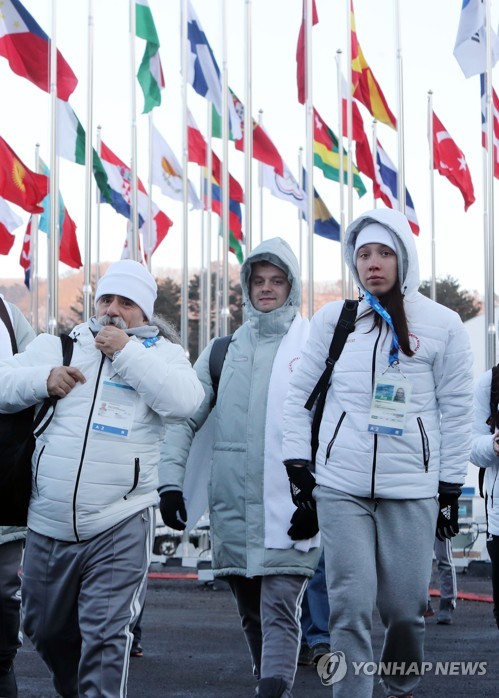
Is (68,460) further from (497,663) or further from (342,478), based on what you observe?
(497,663)

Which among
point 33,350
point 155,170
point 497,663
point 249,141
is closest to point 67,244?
point 155,170

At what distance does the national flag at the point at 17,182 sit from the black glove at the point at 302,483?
11.0 meters

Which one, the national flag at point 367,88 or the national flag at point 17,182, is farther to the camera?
the national flag at point 367,88

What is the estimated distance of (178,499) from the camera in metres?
5.78

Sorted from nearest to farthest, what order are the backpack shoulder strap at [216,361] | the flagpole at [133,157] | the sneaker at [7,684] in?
the sneaker at [7,684] < the backpack shoulder strap at [216,361] < the flagpole at [133,157]

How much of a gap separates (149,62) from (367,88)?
11.7ft

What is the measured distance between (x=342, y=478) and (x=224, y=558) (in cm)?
122

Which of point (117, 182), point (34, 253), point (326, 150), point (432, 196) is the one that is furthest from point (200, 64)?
point (34, 253)

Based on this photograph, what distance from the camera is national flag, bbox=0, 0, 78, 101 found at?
49.6ft

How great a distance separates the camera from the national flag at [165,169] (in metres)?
21.8

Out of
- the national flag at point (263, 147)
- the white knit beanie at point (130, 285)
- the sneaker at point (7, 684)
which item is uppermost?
the national flag at point (263, 147)

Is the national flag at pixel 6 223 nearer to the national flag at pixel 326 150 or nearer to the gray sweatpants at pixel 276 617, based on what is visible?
the national flag at pixel 326 150

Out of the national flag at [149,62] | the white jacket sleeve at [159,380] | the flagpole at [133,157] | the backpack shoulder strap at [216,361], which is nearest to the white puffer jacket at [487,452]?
the backpack shoulder strap at [216,361]

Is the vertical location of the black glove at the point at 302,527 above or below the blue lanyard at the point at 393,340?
below
